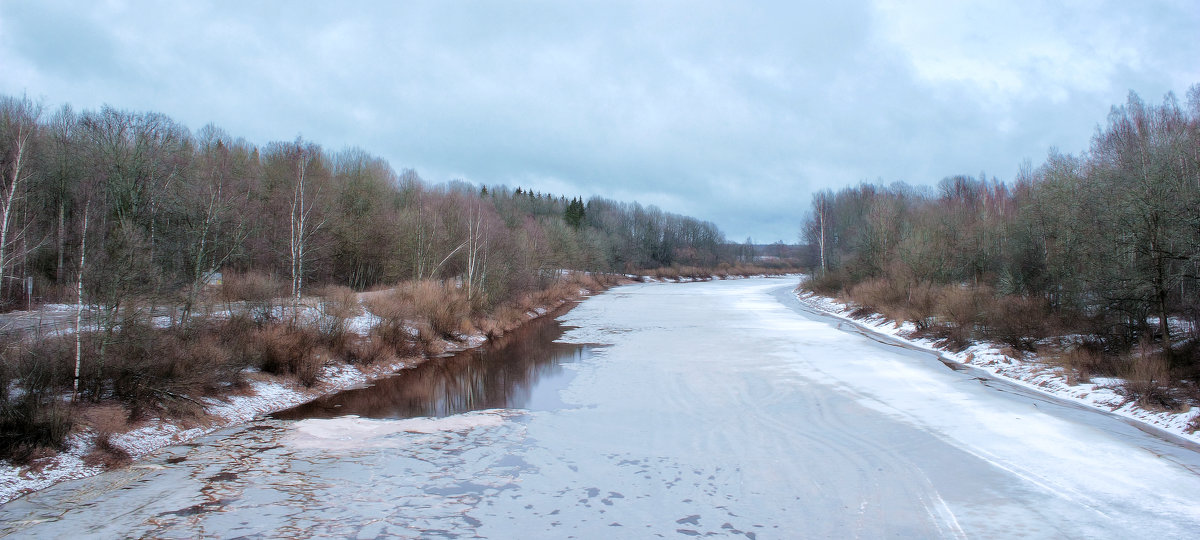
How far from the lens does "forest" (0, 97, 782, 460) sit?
8.50 metres

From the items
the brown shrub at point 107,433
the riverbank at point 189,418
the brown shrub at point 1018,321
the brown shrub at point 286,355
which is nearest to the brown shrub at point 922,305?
the brown shrub at point 1018,321

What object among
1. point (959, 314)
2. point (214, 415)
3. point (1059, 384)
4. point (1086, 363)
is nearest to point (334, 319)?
point (214, 415)

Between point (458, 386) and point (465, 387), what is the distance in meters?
0.22

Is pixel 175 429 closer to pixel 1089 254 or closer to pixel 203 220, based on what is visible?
pixel 203 220

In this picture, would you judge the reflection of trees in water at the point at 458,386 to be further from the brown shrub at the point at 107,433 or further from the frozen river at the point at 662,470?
the brown shrub at the point at 107,433

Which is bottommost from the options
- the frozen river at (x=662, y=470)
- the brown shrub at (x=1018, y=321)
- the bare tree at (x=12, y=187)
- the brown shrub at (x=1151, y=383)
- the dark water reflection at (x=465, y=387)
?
the dark water reflection at (x=465, y=387)

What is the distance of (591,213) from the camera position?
102 m

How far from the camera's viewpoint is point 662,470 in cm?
749

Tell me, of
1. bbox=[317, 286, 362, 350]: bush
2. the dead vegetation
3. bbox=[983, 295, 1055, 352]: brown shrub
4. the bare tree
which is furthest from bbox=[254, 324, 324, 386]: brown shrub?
bbox=[983, 295, 1055, 352]: brown shrub

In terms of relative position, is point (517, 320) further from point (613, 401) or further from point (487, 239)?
point (613, 401)

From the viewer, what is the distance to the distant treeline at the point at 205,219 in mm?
8945

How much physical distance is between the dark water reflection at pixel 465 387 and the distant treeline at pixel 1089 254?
11748mm

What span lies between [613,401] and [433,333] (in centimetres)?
883

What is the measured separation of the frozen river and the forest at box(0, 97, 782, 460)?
1.74 meters
